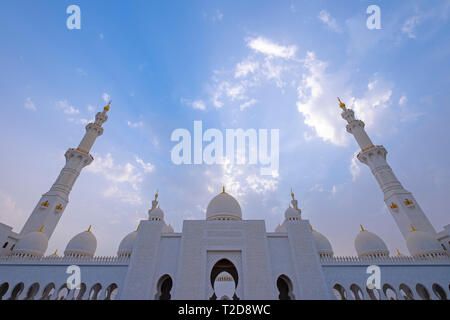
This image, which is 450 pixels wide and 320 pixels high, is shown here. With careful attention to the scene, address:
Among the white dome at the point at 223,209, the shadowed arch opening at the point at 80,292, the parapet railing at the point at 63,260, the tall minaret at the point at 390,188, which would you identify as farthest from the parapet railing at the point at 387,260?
the shadowed arch opening at the point at 80,292

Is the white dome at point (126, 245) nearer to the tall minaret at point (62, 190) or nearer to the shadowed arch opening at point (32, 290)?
the shadowed arch opening at point (32, 290)

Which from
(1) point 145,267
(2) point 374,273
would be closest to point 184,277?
(1) point 145,267

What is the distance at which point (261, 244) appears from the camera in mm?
15367

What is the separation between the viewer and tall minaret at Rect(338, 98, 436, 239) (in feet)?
61.0

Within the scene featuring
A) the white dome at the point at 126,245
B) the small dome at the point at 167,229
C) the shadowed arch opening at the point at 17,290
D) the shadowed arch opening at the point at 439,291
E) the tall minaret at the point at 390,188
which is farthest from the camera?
the small dome at the point at 167,229

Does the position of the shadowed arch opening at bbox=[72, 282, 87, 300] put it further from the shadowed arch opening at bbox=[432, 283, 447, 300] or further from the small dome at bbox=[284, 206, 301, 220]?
the shadowed arch opening at bbox=[432, 283, 447, 300]

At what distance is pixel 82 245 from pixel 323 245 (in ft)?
63.2

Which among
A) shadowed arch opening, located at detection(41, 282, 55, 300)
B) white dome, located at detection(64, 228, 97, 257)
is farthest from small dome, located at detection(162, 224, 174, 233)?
shadowed arch opening, located at detection(41, 282, 55, 300)

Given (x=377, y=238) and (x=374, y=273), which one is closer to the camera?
(x=374, y=273)

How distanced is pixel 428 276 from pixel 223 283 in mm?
18751

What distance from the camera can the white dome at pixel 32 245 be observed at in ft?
55.3

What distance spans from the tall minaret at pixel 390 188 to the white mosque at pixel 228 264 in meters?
0.27
